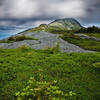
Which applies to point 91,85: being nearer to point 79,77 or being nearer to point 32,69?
point 79,77

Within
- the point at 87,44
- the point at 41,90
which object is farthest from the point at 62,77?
the point at 87,44

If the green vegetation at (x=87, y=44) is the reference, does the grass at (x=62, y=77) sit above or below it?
below

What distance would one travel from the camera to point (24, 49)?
12.7 m

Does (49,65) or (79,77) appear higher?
(49,65)

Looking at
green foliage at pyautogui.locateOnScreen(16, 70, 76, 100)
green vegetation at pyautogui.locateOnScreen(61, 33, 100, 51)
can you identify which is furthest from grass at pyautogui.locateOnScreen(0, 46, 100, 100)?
green vegetation at pyautogui.locateOnScreen(61, 33, 100, 51)

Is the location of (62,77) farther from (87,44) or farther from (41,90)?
(87,44)

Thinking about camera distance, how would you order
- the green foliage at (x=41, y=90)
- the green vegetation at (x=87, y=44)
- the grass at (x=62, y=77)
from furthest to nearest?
the green vegetation at (x=87, y=44)
the grass at (x=62, y=77)
the green foliage at (x=41, y=90)

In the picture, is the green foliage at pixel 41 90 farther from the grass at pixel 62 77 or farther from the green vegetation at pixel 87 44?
the green vegetation at pixel 87 44

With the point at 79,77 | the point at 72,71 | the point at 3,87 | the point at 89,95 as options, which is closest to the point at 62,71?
the point at 72,71

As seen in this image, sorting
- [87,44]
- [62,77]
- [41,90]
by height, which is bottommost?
[62,77]

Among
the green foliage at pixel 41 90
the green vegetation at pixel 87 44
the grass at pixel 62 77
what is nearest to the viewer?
the green foliage at pixel 41 90

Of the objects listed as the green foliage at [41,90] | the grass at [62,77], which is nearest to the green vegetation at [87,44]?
the grass at [62,77]

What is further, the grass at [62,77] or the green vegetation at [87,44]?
the green vegetation at [87,44]

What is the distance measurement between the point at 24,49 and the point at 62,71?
708 centimetres
